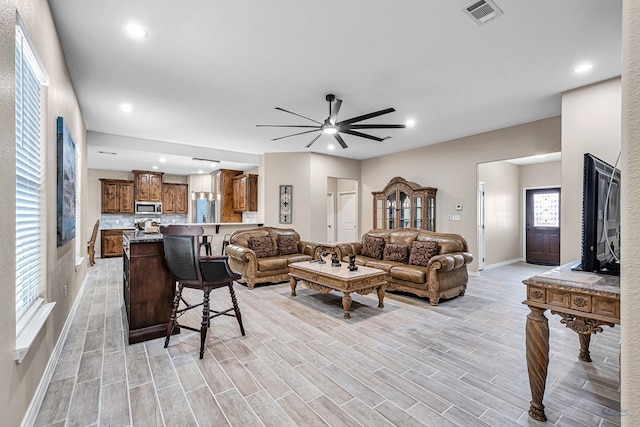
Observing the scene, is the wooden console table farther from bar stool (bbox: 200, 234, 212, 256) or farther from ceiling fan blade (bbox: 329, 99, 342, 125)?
bar stool (bbox: 200, 234, 212, 256)

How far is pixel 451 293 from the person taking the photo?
14.0 ft

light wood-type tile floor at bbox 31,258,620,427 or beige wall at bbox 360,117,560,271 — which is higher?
beige wall at bbox 360,117,560,271

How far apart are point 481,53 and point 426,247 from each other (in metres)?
2.61

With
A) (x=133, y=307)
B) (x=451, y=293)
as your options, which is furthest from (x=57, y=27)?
(x=451, y=293)

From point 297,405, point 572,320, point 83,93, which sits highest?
point 83,93

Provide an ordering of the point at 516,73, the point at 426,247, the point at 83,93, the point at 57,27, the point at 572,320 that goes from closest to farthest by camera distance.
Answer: the point at 572,320 → the point at 57,27 → the point at 516,73 → the point at 83,93 → the point at 426,247

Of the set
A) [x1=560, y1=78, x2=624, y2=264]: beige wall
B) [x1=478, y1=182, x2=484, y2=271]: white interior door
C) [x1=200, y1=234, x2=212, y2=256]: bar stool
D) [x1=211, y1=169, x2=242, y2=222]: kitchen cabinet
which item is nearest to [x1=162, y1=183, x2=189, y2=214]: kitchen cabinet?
[x1=211, y1=169, x2=242, y2=222]: kitchen cabinet

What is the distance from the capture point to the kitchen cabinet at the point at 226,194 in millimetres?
8470

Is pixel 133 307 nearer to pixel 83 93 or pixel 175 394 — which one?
pixel 175 394

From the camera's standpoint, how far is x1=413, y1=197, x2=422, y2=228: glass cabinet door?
652 centimetres

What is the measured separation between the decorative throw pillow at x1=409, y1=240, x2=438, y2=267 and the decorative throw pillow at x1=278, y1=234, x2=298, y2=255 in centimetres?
225

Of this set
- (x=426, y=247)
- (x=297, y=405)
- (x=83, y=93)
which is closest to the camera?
(x=297, y=405)

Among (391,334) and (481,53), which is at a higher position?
(481,53)

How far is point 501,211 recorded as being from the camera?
7254mm
